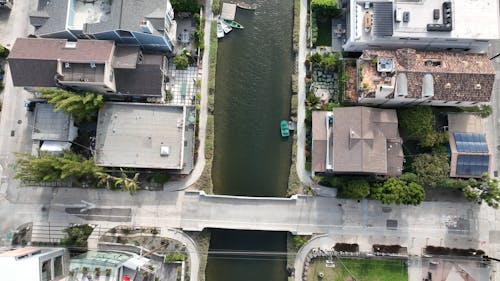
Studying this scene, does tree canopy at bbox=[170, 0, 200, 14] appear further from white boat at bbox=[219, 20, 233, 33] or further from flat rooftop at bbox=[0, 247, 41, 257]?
flat rooftop at bbox=[0, 247, 41, 257]

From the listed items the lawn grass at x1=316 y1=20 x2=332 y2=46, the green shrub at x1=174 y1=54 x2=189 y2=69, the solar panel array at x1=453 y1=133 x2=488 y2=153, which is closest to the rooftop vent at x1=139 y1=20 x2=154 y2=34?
the green shrub at x1=174 y1=54 x2=189 y2=69

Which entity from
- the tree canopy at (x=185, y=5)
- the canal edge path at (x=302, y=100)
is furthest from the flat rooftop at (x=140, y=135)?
the canal edge path at (x=302, y=100)

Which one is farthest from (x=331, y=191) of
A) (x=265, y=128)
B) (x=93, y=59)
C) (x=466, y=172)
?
(x=93, y=59)

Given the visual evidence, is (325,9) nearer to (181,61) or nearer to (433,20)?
(433,20)

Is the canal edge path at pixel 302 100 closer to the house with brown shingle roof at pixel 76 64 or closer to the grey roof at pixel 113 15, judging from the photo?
the grey roof at pixel 113 15

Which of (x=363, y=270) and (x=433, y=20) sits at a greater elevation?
(x=433, y=20)

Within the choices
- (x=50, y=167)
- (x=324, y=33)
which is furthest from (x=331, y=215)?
(x=50, y=167)

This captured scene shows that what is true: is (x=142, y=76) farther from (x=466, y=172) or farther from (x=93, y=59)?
(x=466, y=172)
